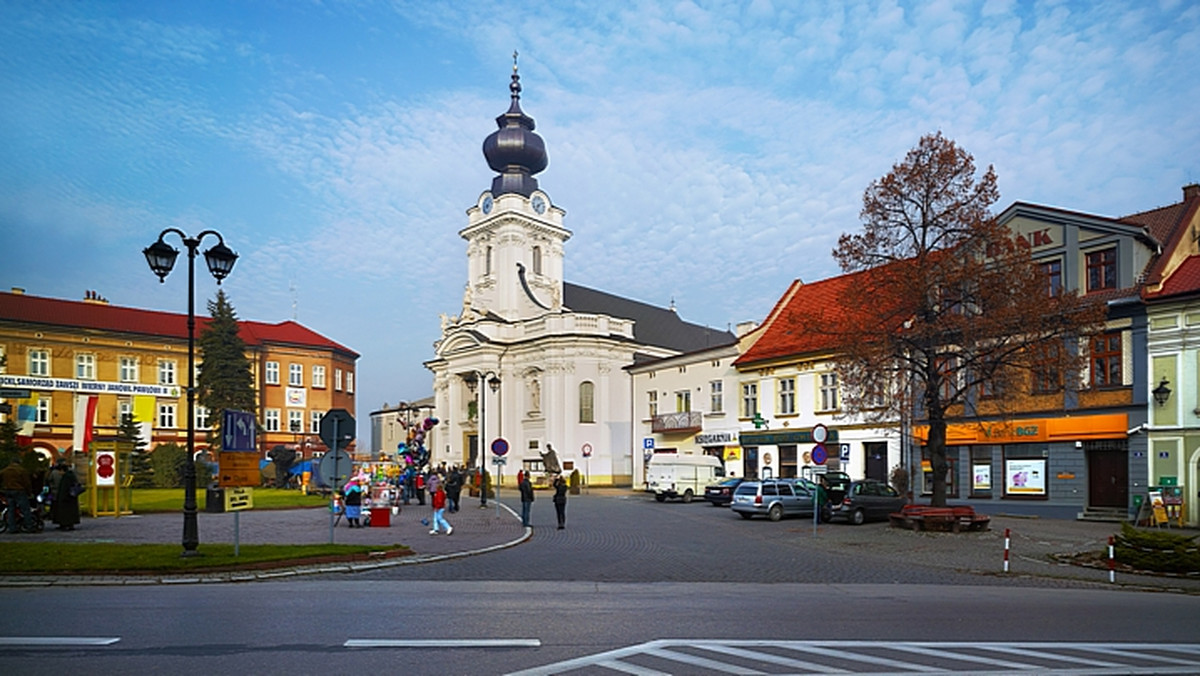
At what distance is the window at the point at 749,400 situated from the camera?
5009cm

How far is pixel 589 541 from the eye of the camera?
80.3 ft

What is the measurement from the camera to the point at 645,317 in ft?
285

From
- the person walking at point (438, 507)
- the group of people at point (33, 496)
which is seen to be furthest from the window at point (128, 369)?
the person walking at point (438, 507)

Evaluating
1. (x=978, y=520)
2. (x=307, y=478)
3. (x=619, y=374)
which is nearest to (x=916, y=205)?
(x=978, y=520)

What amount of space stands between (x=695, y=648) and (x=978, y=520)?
20957mm

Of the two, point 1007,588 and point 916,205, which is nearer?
point 1007,588

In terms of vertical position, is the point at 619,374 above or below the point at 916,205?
below

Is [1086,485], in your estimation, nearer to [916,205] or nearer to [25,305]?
[916,205]

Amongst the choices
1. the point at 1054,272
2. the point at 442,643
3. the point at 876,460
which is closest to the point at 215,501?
the point at 442,643

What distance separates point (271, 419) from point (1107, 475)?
A: 2673 inches

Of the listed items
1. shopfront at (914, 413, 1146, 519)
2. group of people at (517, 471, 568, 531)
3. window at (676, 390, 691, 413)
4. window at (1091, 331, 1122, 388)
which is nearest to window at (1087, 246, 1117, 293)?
window at (1091, 331, 1122, 388)

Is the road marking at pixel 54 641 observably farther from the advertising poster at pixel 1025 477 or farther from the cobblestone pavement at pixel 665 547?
the advertising poster at pixel 1025 477

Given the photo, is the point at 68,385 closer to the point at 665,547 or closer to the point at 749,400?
the point at 665,547

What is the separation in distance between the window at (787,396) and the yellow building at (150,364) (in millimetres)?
32097
